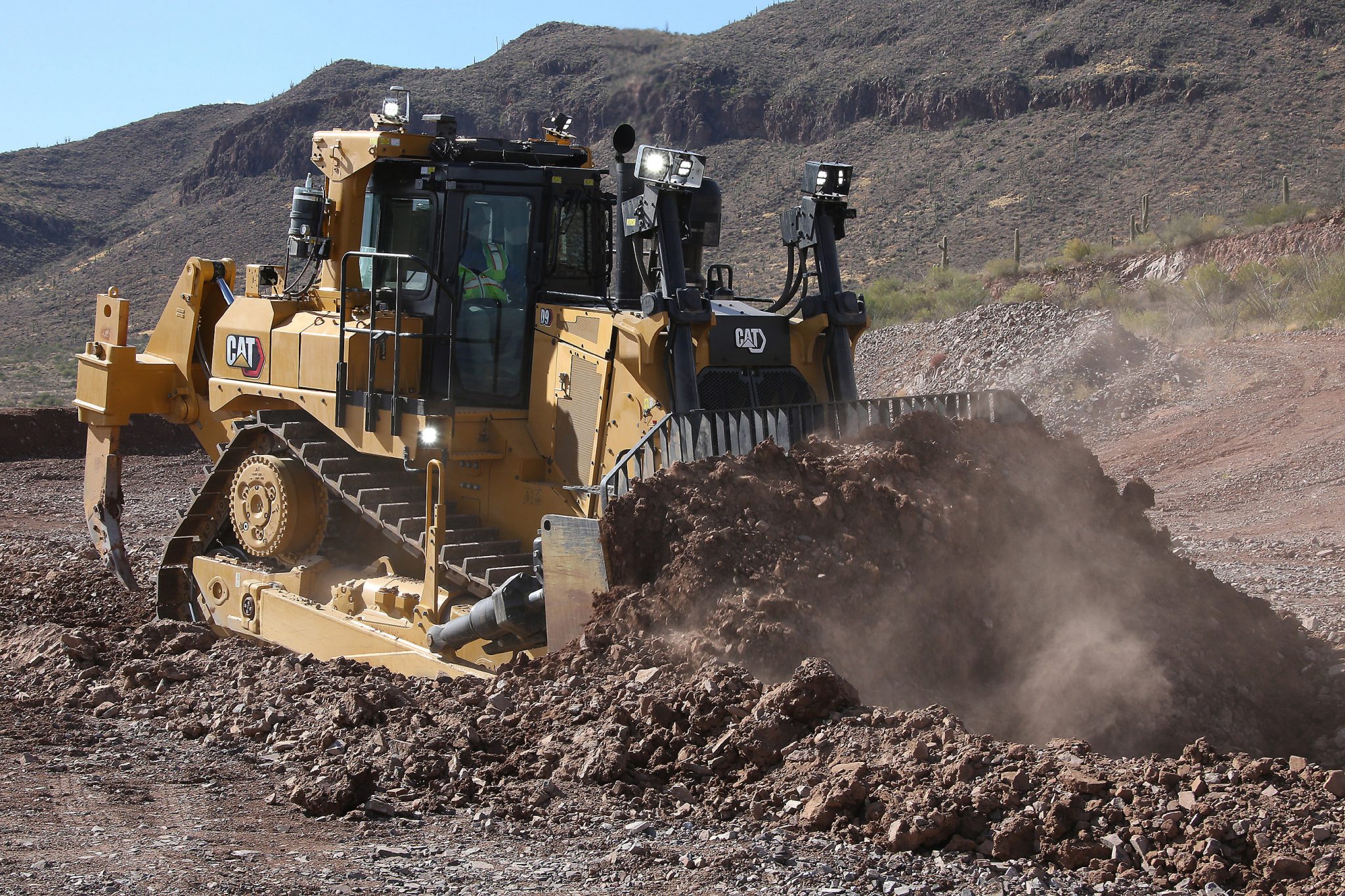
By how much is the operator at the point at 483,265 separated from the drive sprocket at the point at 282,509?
175 centimetres

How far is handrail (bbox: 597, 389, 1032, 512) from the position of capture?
6750 mm

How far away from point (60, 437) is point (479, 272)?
1859 centimetres

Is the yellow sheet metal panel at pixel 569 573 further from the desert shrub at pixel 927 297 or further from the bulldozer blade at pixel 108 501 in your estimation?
the desert shrub at pixel 927 297

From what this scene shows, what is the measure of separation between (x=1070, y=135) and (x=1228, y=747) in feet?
127

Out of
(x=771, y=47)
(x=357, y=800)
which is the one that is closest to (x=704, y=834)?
(x=357, y=800)

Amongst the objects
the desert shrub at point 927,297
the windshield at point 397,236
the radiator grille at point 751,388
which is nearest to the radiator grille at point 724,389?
Answer: the radiator grille at point 751,388

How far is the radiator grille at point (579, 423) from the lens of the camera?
754 centimetres

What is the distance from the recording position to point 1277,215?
26391mm

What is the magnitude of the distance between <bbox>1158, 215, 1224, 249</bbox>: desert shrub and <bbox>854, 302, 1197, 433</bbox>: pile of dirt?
4.23 metres

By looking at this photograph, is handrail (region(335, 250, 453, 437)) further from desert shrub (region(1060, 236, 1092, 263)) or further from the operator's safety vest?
desert shrub (region(1060, 236, 1092, 263))

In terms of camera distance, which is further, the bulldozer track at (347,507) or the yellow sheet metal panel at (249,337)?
the yellow sheet metal panel at (249,337)

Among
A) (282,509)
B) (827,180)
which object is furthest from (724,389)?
(282,509)

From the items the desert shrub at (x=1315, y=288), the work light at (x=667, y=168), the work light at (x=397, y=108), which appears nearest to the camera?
the work light at (x=667, y=168)

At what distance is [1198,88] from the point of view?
40.8 m
